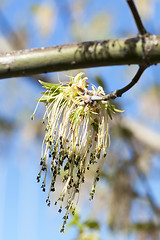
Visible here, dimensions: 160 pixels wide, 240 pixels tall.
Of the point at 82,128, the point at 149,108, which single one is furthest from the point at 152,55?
the point at 149,108

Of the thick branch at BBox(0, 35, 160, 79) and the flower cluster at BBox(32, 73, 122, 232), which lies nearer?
the thick branch at BBox(0, 35, 160, 79)

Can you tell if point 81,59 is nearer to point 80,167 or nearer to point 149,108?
point 80,167

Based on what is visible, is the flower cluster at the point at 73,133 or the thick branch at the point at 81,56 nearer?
the thick branch at the point at 81,56

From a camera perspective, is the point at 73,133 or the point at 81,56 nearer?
the point at 81,56
